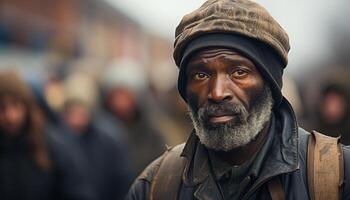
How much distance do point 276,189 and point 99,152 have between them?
17.0ft

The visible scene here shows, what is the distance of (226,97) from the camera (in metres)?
3.44

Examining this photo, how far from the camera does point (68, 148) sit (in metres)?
7.18

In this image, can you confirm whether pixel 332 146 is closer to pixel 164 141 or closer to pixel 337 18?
pixel 164 141

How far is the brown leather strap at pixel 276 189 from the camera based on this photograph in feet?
11.1

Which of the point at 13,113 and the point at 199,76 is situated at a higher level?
the point at 199,76

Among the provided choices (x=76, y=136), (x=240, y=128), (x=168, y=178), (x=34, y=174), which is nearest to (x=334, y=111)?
(x=76, y=136)

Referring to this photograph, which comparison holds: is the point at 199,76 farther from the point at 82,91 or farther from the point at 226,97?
the point at 82,91

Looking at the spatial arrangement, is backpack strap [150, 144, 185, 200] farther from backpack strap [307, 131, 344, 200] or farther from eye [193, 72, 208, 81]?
backpack strap [307, 131, 344, 200]

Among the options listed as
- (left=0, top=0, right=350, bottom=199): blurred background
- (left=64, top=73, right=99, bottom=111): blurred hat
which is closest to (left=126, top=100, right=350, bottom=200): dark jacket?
(left=0, top=0, right=350, bottom=199): blurred background

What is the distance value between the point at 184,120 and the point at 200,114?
5715 millimetres

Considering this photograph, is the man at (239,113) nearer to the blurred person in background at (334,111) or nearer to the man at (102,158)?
the blurred person in background at (334,111)

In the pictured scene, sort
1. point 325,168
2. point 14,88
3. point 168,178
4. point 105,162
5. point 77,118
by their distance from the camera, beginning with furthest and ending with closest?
point 77,118 < point 105,162 < point 14,88 < point 168,178 < point 325,168

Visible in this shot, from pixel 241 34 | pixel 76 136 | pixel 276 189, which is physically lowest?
pixel 76 136

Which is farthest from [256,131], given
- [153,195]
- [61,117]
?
[61,117]
